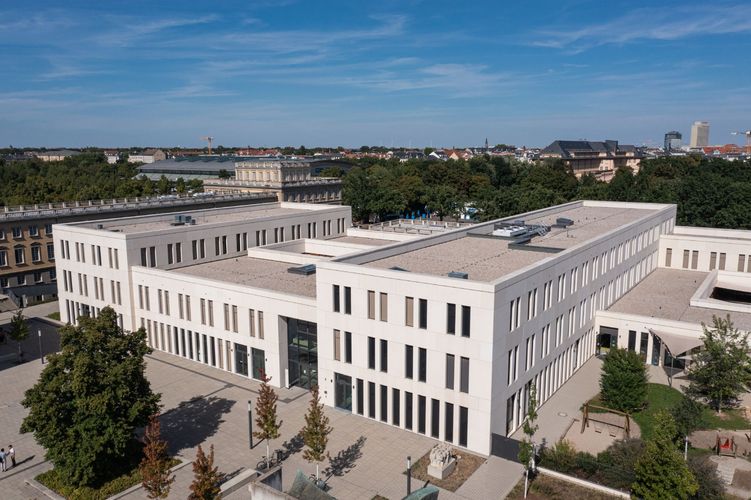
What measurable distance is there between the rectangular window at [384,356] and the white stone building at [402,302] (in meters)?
0.12

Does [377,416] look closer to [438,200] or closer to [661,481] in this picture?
[661,481]

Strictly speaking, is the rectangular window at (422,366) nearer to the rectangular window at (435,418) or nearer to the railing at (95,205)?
the rectangular window at (435,418)

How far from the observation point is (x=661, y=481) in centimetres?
2373

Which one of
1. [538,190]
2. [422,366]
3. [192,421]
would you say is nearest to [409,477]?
[422,366]

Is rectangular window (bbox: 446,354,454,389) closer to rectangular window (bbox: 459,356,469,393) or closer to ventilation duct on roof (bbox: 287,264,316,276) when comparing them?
rectangular window (bbox: 459,356,469,393)

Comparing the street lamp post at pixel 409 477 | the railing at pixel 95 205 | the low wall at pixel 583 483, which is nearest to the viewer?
the street lamp post at pixel 409 477

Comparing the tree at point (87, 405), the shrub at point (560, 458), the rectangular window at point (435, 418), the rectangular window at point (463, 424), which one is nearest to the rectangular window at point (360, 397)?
the rectangular window at point (435, 418)

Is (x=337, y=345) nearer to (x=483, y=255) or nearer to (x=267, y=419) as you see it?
(x=267, y=419)

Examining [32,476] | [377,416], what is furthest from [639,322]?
[32,476]

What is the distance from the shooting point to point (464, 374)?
3112 centimetres

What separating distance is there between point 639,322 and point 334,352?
78.9 ft

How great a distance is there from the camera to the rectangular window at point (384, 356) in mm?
33781

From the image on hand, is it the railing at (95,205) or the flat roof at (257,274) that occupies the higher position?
the railing at (95,205)

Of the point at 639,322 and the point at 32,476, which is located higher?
the point at 639,322
